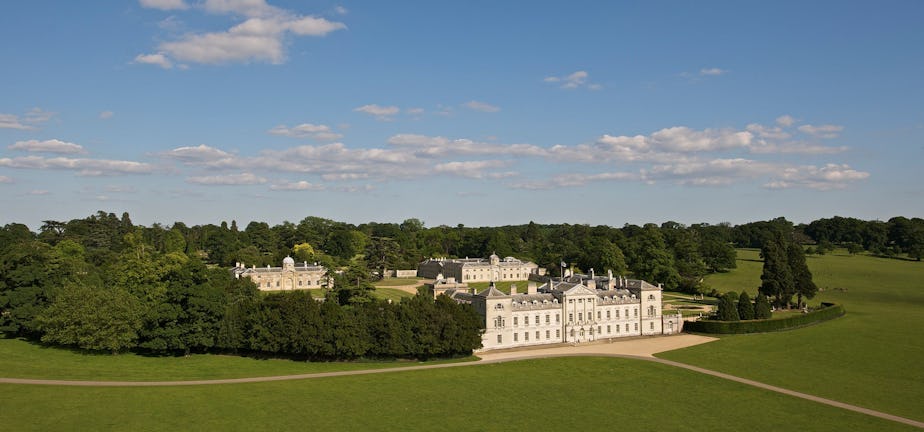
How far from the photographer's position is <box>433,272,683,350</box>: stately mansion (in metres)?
60.6

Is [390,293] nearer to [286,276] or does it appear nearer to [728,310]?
[286,276]

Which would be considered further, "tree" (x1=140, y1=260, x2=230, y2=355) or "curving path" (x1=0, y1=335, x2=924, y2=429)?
"tree" (x1=140, y1=260, x2=230, y2=355)

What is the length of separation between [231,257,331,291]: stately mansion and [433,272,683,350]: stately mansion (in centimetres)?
3948

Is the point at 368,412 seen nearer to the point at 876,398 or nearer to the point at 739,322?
the point at 876,398

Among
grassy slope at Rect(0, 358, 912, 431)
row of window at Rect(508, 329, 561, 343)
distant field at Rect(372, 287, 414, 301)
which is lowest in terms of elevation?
grassy slope at Rect(0, 358, 912, 431)

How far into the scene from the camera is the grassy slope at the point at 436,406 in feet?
121

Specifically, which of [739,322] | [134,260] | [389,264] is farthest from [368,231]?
[739,322]

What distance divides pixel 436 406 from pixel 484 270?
76227mm

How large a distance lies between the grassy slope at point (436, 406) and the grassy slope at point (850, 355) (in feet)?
16.6

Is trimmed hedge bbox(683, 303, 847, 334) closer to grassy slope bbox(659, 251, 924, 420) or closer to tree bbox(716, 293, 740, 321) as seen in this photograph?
tree bbox(716, 293, 740, 321)

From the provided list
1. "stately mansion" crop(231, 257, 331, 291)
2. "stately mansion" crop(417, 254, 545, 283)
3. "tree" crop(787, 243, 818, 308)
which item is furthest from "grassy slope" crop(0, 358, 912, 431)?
"stately mansion" crop(417, 254, 545, 283)

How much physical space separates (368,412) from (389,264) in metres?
82.2

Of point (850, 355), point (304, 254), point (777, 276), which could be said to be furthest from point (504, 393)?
point (304, 254)

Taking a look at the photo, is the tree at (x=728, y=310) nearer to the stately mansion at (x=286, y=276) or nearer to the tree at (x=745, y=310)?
the tree at (x=745, y=310)
